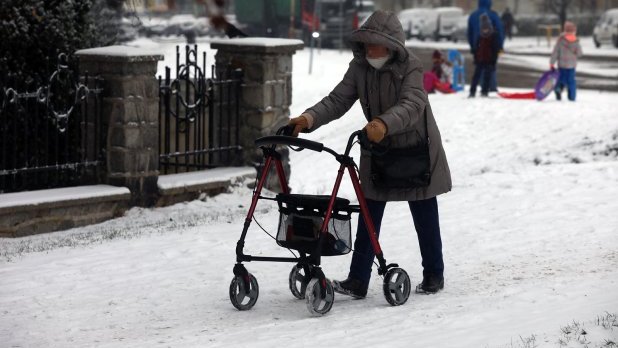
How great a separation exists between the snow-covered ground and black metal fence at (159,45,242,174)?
2.09ft

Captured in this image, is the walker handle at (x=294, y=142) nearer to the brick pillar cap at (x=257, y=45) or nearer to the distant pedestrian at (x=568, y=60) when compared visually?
the brick pillar cap at (x=257, y=45)

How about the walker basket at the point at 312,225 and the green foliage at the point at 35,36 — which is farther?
the green foliage at the point at 35,36

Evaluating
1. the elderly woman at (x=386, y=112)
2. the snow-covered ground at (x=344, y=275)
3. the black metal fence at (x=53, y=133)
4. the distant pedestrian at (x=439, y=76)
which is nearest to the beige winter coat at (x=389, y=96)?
the elderly woman at (x=386, y=112)

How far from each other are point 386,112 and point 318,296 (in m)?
1.04

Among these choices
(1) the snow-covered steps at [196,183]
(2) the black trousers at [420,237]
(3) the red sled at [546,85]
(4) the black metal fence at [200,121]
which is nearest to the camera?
(2) the black trousers at [420,237]

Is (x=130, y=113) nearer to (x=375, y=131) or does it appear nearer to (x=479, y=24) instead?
(x=375, y=131)

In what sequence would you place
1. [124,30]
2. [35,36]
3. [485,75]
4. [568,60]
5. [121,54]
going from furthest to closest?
[124,30], [485,75], [568,60], [35,36], [121,54]

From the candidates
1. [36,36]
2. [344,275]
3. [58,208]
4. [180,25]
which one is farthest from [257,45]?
[180,25]

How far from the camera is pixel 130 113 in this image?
11.2 m

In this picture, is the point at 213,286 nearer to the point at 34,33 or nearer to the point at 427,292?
the point at 427,292

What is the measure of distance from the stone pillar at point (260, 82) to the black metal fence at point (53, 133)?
1.63 metres

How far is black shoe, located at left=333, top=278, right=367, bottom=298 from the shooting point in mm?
7355

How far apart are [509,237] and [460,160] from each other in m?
6.68

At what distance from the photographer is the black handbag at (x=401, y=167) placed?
7.05 m
